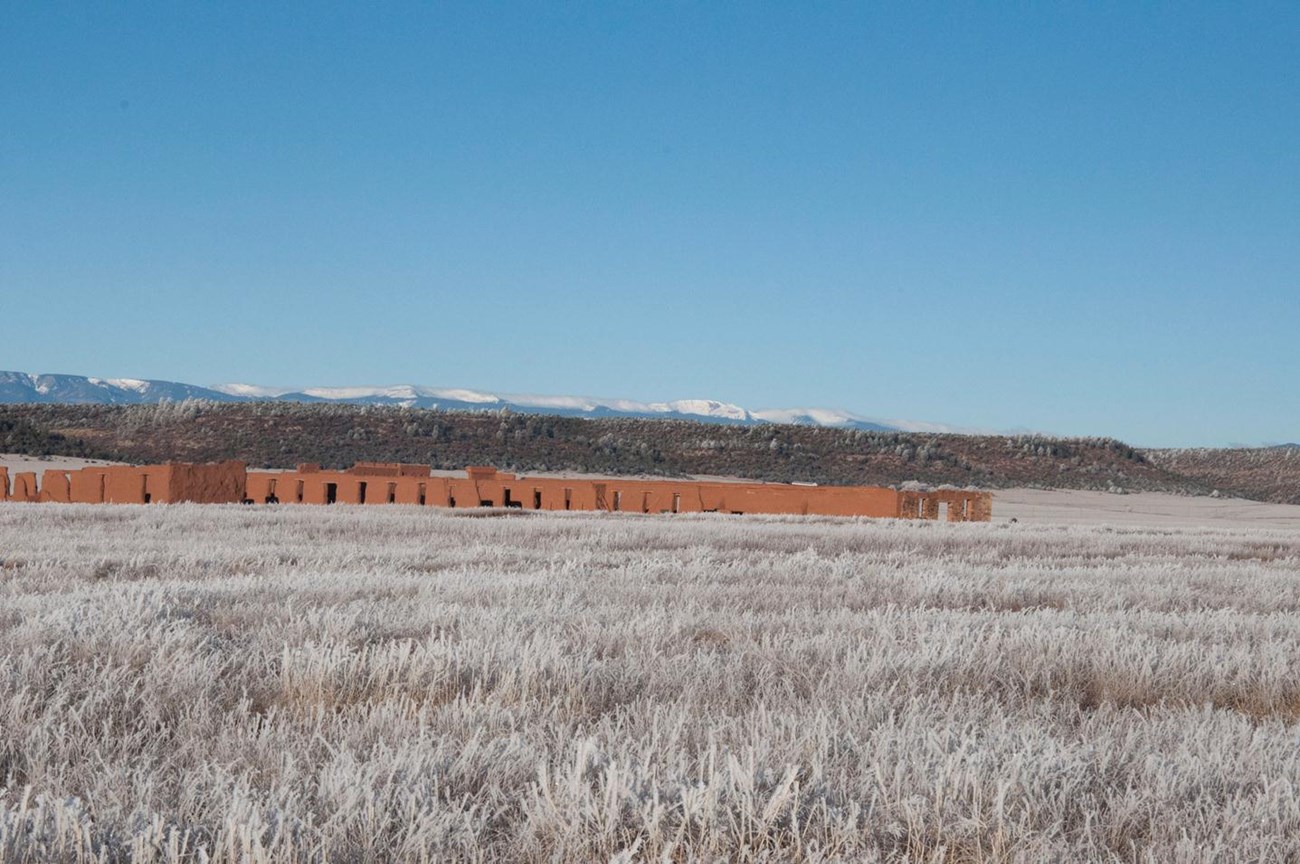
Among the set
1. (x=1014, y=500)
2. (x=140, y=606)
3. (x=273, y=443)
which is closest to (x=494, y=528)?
(x=140, y=606)

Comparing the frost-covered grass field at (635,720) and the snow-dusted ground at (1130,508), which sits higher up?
the frost-covered grass field at (635,720)

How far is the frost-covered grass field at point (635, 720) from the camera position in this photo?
2.52 m

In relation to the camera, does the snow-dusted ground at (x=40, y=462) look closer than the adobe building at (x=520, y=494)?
No

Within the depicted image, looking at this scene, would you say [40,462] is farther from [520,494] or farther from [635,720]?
[635,720]

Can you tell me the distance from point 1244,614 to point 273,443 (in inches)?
2148

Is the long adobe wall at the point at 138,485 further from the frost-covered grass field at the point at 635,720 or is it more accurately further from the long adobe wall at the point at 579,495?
the frost-covered grass field at the point at 635,720

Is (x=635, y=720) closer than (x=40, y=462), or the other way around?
(x=635, y=720)

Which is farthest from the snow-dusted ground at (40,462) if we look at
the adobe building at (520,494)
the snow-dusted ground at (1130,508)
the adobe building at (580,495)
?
the snow-dusted ground at (1130,508)

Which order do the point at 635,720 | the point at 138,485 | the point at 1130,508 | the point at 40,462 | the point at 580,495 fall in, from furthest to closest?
the point at 1130,508 < the point at 40,462 < the point at 580,495 < the point at 138,485 < the point at 635,720

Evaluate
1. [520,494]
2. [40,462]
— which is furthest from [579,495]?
[40,462]

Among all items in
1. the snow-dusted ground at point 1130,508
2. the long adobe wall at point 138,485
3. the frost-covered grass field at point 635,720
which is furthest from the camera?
the snow-dusted ground at point 1130,508

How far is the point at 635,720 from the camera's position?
3.70 metres

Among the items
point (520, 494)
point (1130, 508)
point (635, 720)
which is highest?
point (635, 720)

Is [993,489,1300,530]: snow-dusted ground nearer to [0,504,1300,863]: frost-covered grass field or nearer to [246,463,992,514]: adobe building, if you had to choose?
[246,463,992,514]: adobe building
